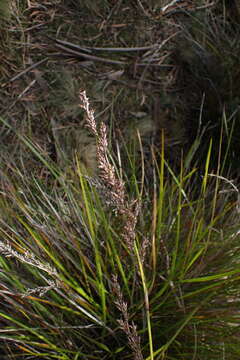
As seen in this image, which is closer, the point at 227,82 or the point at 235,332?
the point at 235,332

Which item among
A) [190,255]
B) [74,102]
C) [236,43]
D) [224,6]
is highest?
[224,6]

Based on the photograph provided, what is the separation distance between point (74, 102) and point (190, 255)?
769 millimetres

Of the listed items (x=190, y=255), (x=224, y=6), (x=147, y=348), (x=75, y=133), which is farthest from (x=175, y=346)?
(x=224, y=6)

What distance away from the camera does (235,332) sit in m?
0.88

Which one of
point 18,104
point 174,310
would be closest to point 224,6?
point 18,104

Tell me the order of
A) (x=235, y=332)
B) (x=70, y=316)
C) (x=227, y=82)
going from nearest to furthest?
(x=235, y=332), (x=70, y=316), (x=227, y=82)

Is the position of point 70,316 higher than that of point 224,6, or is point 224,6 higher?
point 224,6

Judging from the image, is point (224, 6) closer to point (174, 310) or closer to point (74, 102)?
point (74, 102)

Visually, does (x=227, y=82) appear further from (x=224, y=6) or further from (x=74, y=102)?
(x=74, y=102)

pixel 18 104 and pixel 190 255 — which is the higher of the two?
pixel 18 104

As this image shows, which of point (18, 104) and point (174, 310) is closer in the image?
point (174, 310)

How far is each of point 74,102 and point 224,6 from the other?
66cm

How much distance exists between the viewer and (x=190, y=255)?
95 centimetres

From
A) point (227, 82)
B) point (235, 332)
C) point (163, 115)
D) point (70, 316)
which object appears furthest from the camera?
point (163, 115)
